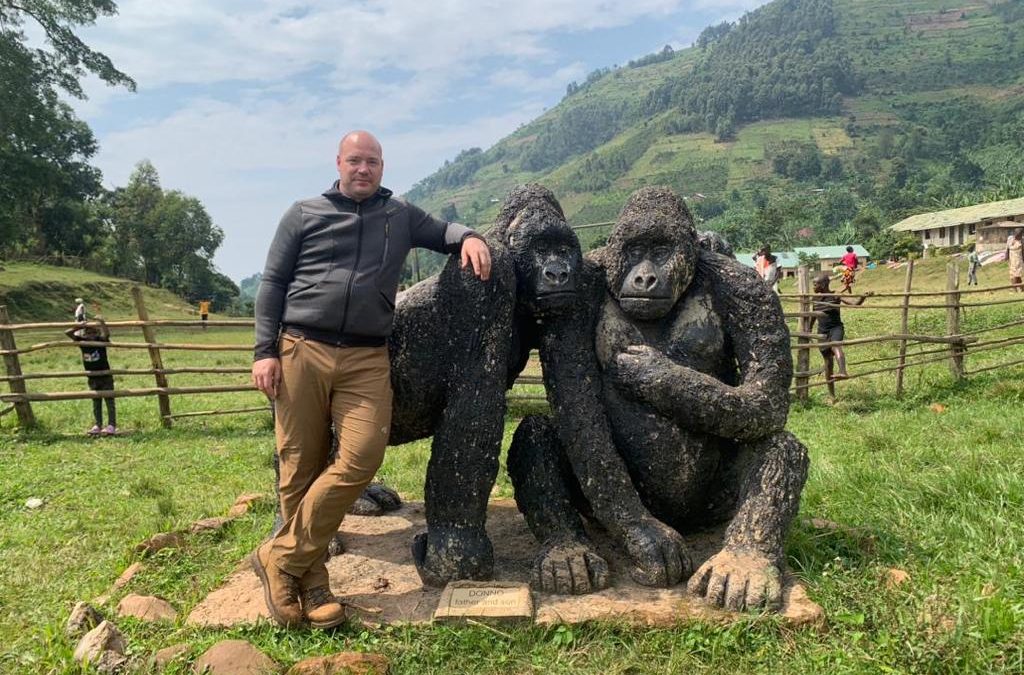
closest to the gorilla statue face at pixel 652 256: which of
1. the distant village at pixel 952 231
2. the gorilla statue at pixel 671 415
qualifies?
the gorilla statue at pixel 671 415

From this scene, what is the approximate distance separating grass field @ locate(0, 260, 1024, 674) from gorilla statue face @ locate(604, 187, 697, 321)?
4.25ft

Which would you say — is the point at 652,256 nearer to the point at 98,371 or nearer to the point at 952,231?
the point at 98,371

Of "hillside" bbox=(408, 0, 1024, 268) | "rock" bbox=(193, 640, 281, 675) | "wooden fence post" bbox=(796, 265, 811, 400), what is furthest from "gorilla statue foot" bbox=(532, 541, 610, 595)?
"hillside" bbox=(408, 0, 1024, 268)

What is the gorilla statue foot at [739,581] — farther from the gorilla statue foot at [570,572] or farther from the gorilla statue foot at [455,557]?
the gorilla statue foot at [455,557]

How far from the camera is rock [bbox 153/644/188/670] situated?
2627 millimetres

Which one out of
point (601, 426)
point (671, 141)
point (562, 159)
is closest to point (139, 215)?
point (601, 426)

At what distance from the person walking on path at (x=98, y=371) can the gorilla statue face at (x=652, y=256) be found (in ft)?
25.2

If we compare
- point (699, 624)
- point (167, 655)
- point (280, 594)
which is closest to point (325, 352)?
point (280, 594)

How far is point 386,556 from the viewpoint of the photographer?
3.60m

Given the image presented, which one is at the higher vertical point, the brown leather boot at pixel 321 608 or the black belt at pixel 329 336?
the black belt at pixel 329 336

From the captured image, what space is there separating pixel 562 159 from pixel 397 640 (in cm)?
18530

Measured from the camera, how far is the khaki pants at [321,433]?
2.79 metres

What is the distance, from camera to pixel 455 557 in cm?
308

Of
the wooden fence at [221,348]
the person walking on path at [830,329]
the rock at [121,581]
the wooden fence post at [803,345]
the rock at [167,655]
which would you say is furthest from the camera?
the person walking on path at [830,329]
